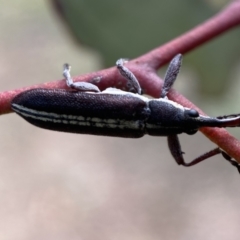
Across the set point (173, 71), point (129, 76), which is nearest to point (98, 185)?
point (173, 71)

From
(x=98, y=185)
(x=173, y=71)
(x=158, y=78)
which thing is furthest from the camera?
(x=98, y=185)

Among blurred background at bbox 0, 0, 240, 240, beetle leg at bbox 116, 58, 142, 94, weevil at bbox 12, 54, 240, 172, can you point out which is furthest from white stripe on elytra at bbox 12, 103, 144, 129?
blurred background at bbox 0, 0, 240, 240

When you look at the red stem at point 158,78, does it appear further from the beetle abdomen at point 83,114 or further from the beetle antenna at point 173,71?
the beetle abdomen at point 83,114

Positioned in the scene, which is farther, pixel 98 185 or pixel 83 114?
pixel 98 185

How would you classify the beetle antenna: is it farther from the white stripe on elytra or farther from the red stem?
the white stripe on elytra

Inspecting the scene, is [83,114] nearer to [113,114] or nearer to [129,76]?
[113,114]

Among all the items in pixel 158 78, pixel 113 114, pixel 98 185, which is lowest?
pixel 98 185
